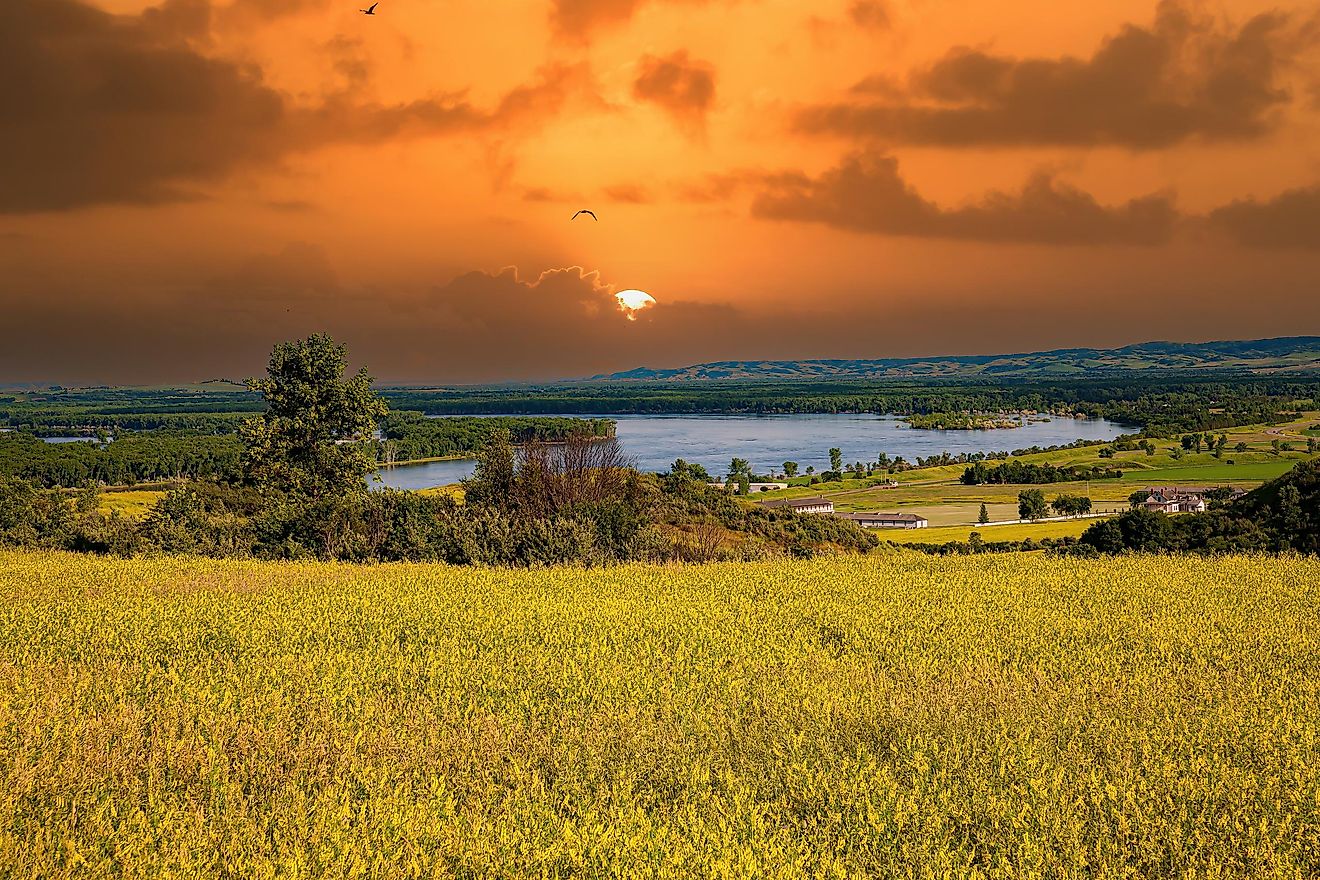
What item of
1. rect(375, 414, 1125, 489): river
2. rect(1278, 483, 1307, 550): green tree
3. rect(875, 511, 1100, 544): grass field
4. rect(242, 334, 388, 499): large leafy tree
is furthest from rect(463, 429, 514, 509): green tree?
rect(375, 414, 1125, 489): river

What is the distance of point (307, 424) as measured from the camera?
35875 millimetres

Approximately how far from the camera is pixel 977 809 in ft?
19.8

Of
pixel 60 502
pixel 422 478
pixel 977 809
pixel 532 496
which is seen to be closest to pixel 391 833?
pixel 977 809

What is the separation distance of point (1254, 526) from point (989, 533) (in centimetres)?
4432

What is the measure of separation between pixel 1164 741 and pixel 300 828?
21.3ft

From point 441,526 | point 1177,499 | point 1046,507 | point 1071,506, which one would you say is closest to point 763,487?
point 1046,507

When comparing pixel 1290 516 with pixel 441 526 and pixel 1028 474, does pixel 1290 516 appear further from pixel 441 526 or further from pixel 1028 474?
pixel 1028 474

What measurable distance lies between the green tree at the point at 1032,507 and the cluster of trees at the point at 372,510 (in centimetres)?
4445

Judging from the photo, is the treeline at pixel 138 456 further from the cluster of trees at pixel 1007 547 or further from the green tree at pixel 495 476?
the green tree at pixel 495 476

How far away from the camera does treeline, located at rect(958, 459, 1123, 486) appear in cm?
10962

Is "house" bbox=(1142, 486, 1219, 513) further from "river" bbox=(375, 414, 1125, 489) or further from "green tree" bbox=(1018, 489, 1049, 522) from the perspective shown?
"river" bbox=(375, 414, 1125, 489)

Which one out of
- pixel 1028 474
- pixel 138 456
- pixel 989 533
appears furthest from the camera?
pixel 138 456

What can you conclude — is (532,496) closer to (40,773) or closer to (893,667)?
(893,667)

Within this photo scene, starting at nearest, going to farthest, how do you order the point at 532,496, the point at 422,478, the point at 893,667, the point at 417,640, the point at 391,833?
the point at 391,833
the point at 893,667
the point at 417,640
the point at 532,496
the point at 422,478
